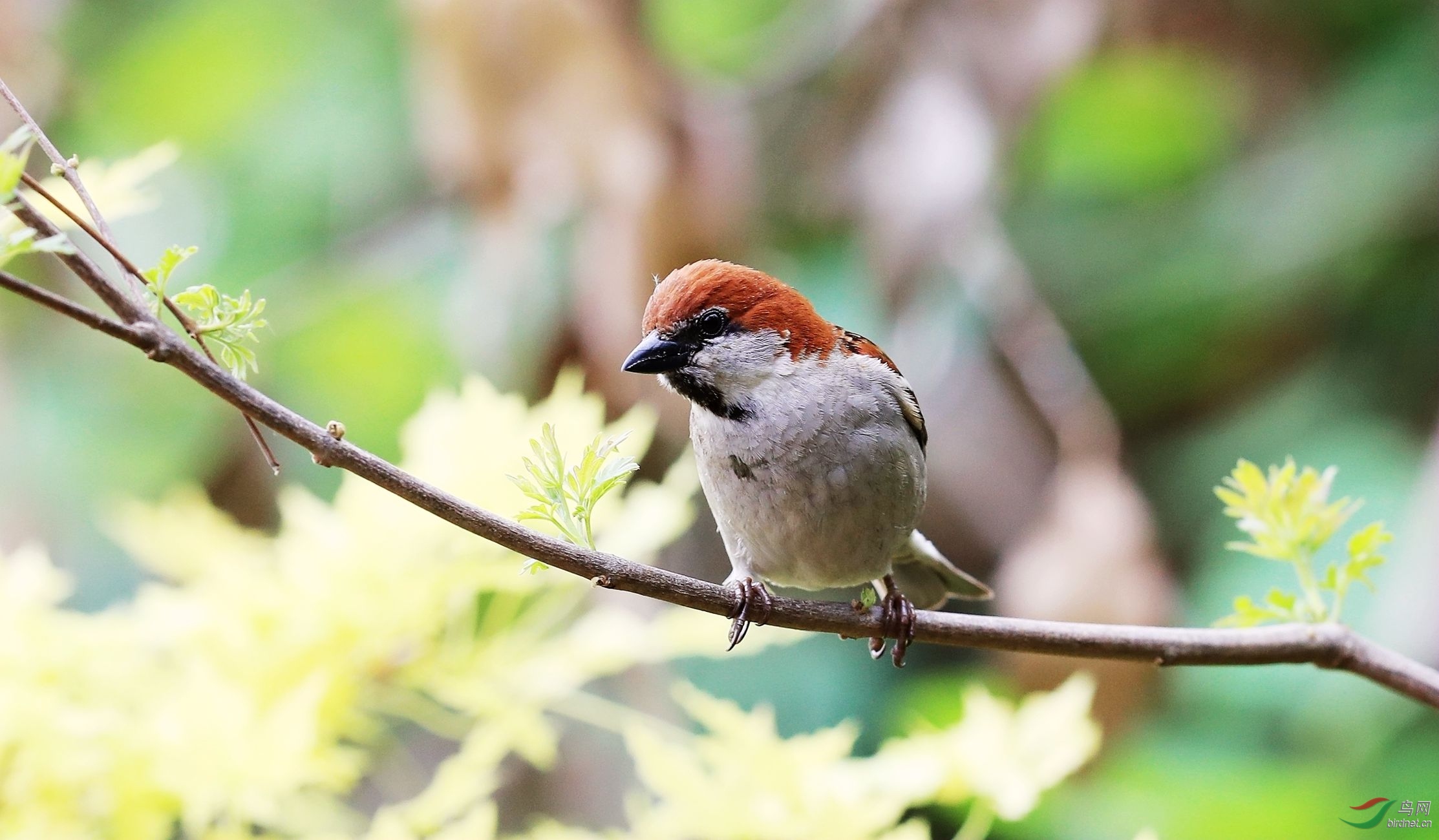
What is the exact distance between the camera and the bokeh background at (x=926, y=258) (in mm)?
2580

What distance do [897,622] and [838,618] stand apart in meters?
0.15

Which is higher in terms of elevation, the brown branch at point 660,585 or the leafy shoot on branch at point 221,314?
the leafy shoot on branch at point 221,314

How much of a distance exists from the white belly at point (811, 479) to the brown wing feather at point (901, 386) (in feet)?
0.24

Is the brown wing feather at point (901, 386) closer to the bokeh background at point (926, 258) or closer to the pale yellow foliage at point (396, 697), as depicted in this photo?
the pale yellow foliage at point (396, 697)

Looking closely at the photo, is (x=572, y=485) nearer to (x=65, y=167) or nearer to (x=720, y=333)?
(x=65, y=167)

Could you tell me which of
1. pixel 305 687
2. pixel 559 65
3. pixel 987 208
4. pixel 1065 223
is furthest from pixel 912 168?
pixel 305 687

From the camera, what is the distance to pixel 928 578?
195 centimetres

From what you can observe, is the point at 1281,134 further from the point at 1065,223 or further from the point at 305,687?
the point at 305,687

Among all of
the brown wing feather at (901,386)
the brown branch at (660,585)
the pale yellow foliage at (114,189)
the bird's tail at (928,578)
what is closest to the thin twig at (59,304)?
the brown branch at (660,585)

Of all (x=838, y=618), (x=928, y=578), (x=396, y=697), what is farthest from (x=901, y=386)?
(x=396, y=697)

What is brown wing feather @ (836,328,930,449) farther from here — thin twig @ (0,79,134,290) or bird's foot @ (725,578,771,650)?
thin twig @ (0,79,134,290)

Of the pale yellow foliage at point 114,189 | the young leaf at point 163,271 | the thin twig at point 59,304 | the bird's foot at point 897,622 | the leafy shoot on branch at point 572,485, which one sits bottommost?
the bird's foot at point 897,622

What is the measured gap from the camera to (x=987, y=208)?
3.15 m

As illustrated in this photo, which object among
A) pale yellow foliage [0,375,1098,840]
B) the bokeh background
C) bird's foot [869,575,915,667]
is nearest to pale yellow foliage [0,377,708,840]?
pale yellow foliage [0,375,1098,840]
